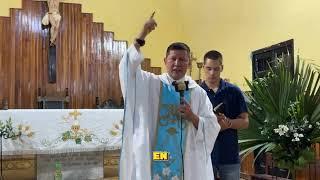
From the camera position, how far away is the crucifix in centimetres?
Answer: 730

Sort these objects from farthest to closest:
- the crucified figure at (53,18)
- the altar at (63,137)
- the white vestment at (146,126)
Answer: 1. the crucified figure at (53,18)
2. the altar at (63,137)
3. the white vestment at (146,126)

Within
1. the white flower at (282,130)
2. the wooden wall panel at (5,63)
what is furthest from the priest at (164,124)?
the wooden wall panel at (5,63)

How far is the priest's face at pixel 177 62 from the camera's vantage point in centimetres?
212

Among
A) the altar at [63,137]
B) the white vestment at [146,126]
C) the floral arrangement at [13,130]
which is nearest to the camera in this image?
the white vestment at [146,126]

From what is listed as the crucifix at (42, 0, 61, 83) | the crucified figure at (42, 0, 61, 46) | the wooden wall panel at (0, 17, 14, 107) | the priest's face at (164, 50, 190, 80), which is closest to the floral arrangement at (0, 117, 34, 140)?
the wooden wall panel at (0, 17, 14, 107)

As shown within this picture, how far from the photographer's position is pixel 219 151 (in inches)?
97.5

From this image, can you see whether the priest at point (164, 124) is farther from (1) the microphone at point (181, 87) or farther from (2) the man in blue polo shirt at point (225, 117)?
(2) the man in blue polo shirt at point (225, 117)

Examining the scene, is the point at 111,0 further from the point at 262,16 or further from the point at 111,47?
the point at 262,16

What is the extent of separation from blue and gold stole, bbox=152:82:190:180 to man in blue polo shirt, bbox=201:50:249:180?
320 millimetres

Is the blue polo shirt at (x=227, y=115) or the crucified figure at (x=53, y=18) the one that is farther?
the crucified figure at (x=53, y=18)

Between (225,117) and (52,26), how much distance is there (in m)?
5.54

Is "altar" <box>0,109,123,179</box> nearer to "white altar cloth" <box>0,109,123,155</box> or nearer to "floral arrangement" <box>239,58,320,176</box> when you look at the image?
"white altar cloth" <box>0,109,123,155</box>

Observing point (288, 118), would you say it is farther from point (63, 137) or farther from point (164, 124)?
point (63, 137)

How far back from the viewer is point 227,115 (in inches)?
101
